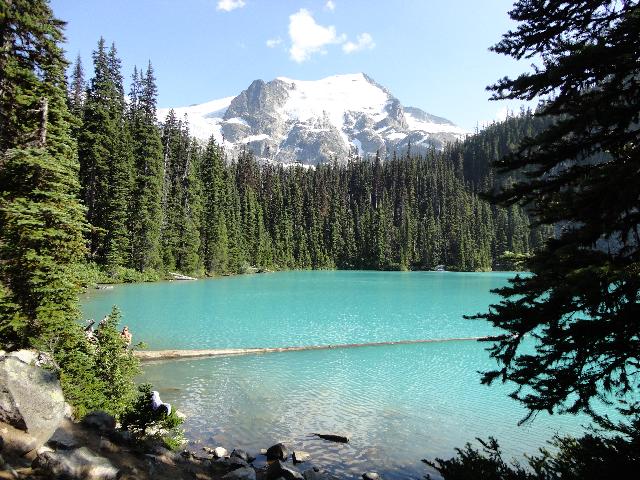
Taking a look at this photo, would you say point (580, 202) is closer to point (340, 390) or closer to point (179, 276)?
point (340, 390)

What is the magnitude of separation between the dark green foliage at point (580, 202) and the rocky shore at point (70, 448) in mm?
5287

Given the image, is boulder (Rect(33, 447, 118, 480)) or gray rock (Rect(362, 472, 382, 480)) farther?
gray rock (Rect(362, 472, 382, 480))

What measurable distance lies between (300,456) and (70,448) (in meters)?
5.12

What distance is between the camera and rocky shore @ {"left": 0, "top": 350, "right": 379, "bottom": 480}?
18.7ft

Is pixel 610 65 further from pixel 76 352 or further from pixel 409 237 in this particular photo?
pixel 409 237

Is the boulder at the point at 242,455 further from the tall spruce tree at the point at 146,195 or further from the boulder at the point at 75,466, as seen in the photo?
the tall spruce tree at the point at 146,195

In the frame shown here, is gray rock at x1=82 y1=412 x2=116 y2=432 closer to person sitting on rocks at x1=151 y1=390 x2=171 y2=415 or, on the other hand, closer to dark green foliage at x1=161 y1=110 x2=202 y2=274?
person sitting on rocks at x1=151 y1=390 x2=171 y2=415

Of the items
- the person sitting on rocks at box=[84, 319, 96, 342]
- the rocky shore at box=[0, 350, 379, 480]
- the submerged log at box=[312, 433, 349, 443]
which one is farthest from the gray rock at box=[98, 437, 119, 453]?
the submerged log at box=[312, 433, 349, 443]

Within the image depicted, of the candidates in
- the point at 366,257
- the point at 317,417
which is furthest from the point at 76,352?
the point at 366,257

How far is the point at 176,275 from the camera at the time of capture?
201ft

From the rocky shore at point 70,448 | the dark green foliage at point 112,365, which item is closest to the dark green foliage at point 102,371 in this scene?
the dark green foliage at point 112,365

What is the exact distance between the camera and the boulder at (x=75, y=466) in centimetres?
553

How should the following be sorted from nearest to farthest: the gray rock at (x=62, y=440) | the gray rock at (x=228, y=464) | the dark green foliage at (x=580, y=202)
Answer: the dark green foliage at (x=580, y=202), the gray rock at (x=62, y=440), the gray rock at (x=228, y=464)

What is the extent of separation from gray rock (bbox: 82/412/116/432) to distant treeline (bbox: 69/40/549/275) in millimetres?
14454
